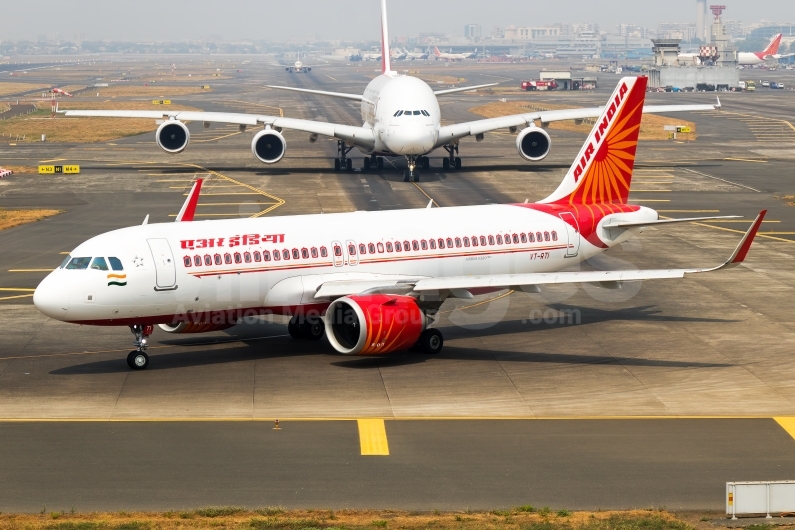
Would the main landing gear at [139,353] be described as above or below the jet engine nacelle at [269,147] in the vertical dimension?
above

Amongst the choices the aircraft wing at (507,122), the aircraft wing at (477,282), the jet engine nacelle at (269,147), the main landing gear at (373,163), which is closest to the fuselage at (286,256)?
the aircraft wing at (477,282)

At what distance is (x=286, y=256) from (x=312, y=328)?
3.56m

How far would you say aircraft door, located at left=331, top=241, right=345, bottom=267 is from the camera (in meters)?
35.1

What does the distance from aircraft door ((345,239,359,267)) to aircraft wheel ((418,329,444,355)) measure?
3.07 metres

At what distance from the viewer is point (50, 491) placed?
23172 mm

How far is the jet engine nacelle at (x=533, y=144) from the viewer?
81.4 metres

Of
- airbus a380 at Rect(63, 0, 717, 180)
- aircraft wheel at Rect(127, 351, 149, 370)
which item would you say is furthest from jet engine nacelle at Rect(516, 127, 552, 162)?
aircraft wheel at Rect(127, 351, 149, 370)

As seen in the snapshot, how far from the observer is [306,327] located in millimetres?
36938

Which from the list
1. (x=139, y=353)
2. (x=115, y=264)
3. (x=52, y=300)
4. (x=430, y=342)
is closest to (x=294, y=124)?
(x=430, y=342)

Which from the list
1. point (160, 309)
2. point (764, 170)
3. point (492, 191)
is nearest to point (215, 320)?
point (160, 309)

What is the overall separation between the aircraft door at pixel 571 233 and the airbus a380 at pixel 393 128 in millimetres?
34192

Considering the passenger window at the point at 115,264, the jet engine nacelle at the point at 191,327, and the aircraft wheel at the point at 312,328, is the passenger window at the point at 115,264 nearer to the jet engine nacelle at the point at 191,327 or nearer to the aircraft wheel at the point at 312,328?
the jet engine nacelle at the point at 191,327

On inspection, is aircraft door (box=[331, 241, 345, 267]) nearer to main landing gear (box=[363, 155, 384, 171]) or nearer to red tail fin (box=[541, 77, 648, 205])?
red tail fin (box=[541, 77, 648, 205])

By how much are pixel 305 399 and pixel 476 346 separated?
316 inches
